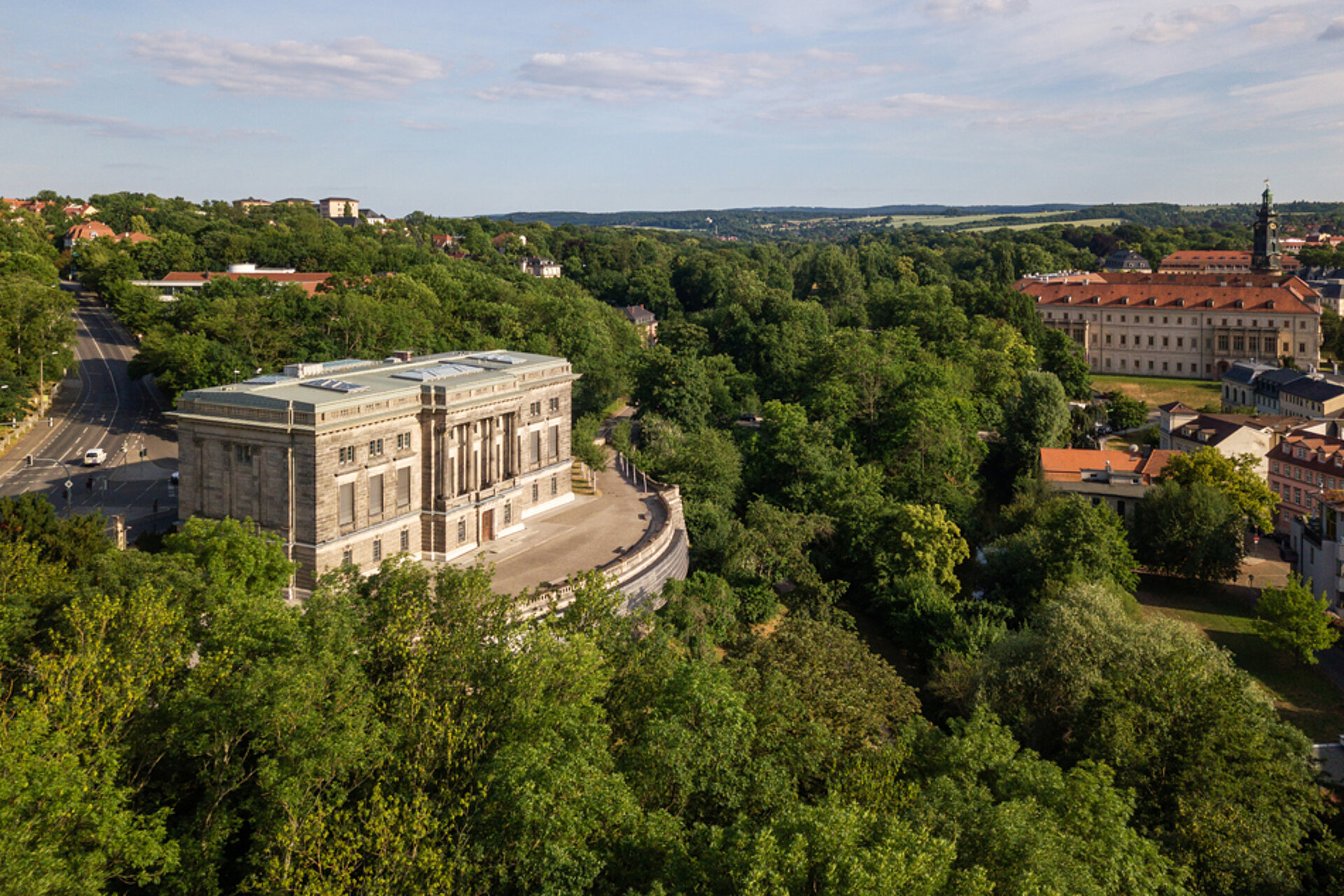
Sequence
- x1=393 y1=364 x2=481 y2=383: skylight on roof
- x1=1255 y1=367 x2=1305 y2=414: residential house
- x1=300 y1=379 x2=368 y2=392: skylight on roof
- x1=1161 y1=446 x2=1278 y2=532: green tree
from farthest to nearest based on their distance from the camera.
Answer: x1=1255 y1=367 x2=1305 y2=414: residential house → x1=1161 y1=446 x2=1278 y2=532: green tree → x1=393 y1=364 x2=481 y2=383: skylight on roof → x1=300 y1=379 x2=368 y2=392: skylight on roof

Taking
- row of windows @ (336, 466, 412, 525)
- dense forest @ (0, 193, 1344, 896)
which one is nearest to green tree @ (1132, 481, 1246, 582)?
dense forest @ (0, 193, 1344, 896)

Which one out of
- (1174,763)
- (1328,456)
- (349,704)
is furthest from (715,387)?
(349,704)

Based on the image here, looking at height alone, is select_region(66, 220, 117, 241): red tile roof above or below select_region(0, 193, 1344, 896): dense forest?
above

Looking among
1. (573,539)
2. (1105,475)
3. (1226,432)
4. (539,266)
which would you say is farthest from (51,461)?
(539,266)

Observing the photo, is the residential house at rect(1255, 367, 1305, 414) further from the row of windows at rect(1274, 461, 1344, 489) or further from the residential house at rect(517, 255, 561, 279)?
the residential house at rect(517, 255, 561, 279)

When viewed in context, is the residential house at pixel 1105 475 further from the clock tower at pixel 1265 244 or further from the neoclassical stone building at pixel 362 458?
the clock tower at pixel 1265 244

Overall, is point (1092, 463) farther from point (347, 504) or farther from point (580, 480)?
point (347, 504)

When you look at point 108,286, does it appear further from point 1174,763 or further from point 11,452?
point 1174,763
